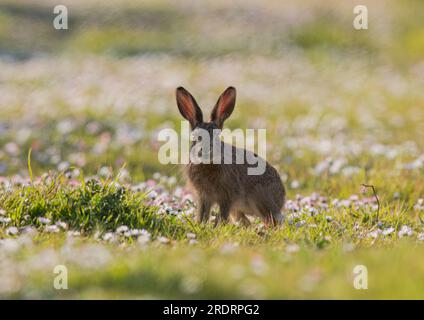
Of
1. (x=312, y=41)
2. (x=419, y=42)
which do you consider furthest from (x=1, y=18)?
(x=419, y=42)

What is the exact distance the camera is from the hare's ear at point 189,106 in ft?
21.1

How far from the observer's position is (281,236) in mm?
6012

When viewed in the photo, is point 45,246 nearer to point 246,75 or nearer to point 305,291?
point 305,291

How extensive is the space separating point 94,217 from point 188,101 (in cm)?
140

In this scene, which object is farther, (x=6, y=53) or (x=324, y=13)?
(x=324, y=13)

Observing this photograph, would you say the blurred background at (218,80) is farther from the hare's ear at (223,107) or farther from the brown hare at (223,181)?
the hare's ear at (223,107)

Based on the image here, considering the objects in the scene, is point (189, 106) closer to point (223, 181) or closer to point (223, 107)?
point (223, 107)

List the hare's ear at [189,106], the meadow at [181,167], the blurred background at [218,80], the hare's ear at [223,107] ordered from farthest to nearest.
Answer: the blurred background at [218,80] → the hare's ear at [223,107] → the hare's ear at [189,106] → the meadow at [181,167]

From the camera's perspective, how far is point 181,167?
23.7 feet

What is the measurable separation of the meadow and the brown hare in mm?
206

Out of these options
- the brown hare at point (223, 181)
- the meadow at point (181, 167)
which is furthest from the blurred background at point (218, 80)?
the brown hare at point (223, 181)

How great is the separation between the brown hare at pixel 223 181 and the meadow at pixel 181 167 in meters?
0.21

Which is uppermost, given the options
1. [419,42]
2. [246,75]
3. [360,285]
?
[419,42]

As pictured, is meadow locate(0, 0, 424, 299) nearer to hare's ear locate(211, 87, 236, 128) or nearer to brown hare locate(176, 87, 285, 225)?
brown hare locate(176, 87, 285, 225)
